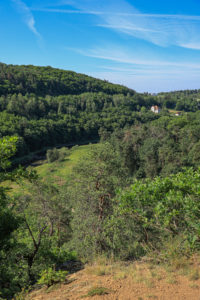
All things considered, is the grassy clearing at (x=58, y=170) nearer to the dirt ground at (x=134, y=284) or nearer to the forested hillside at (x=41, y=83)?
the dirt ground at (x=134, y=284)

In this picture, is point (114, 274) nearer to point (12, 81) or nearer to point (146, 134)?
point (146, 134)

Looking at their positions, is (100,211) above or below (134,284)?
below

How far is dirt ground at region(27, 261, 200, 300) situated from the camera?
15.7ft

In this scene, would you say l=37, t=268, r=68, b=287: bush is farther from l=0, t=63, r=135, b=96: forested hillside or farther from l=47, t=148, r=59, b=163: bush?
l=0, t=63, r=135, b=96: forested hillside

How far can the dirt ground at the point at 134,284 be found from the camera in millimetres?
4793

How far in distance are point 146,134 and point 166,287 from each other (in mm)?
44059

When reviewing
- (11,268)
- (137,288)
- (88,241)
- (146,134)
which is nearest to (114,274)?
(137,288)

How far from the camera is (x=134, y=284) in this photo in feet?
17.2

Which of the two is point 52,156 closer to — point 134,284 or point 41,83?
point 134,284

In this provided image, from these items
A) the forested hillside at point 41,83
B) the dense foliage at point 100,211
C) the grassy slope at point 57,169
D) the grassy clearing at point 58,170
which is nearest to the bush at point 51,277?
the dense foliage at point 100,211

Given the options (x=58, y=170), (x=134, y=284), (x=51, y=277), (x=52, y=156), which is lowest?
(x=58, y=170)

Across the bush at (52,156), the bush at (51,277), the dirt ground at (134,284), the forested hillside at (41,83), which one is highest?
the forested hillside at (41,83)

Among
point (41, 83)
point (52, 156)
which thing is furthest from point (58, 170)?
point (41, 83)

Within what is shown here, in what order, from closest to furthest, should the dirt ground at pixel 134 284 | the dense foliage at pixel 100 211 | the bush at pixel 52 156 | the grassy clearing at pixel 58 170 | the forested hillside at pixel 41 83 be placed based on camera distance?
1. the dirt ground at pixel 134 284
2. the dense foliage at pixel 100 211
3. the grassy clearing at pixel 58 170
4. the bush at pixel 52 156
5. the forested hillside at pixel 41 83
